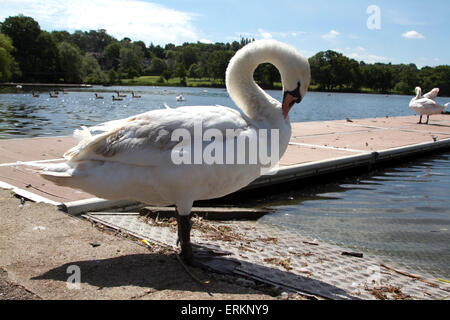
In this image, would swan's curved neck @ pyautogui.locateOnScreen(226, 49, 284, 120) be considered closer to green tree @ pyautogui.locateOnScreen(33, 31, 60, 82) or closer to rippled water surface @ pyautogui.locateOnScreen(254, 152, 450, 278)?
rippled water surface @ pyautogui.locateOnScreen(254, 152, 450, 278)

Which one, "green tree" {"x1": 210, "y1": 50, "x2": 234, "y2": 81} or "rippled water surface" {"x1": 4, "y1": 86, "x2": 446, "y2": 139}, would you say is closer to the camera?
"rippled water surface" {"x1": 4, "y1": 86, "x2": 446, "y2": 139}

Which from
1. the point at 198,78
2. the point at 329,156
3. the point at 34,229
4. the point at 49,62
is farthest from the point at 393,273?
the point at 198,78

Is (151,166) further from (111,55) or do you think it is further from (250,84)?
(111,55)

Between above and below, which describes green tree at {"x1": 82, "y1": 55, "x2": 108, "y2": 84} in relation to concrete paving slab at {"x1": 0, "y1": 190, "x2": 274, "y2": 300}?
above

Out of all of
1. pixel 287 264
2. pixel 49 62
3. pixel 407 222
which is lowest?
pixel 407 222

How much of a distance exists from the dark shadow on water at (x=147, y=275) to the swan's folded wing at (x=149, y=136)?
1.00 m

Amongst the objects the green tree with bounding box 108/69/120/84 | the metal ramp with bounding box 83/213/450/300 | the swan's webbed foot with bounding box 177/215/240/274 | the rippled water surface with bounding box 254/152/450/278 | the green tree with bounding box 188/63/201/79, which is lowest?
the rippled water surface with bounding box 254/152/450/278

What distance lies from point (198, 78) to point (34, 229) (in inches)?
6321

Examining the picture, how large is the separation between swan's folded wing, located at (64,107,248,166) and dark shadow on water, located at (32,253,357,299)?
100cm

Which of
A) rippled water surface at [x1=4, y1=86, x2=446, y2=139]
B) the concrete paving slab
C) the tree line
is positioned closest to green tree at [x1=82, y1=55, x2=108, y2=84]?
the tree line

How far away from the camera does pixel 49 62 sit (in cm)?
10812

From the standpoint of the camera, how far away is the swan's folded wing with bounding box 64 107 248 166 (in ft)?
13.0
